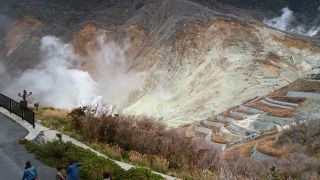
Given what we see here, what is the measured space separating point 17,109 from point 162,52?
4348 cm

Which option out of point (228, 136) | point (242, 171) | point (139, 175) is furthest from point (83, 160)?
point (228, 136)

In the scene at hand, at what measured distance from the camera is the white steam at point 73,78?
6650cm

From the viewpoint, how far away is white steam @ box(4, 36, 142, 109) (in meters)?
66.5

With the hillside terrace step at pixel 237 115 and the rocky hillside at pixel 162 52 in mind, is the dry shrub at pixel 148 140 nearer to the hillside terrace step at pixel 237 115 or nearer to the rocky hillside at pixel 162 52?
the hillside terrace step at pixel 237 115

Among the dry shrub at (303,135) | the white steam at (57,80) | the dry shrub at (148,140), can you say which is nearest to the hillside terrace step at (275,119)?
the dry shrub at (303,135)

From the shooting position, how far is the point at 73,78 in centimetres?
7256

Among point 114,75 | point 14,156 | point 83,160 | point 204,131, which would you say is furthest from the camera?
point 114,75

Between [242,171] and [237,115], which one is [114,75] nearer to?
[237,115]

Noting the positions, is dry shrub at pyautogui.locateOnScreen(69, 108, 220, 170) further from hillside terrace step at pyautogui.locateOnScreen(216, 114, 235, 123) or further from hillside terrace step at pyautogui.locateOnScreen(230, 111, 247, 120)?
hillside terrace step at pyautogui.locateOnScreen(230, 111, 247, 120)

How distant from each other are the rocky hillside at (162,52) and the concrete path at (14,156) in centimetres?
2727

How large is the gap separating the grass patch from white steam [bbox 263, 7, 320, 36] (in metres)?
84.5

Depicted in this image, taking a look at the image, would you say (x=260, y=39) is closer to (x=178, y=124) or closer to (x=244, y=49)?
(x=244, y=49)

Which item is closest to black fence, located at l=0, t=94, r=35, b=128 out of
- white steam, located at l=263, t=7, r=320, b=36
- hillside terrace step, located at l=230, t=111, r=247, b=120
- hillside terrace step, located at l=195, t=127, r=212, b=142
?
hillside terrace step, located at l=195, t=127, r=212, b=142

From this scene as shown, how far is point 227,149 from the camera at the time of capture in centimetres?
3291
